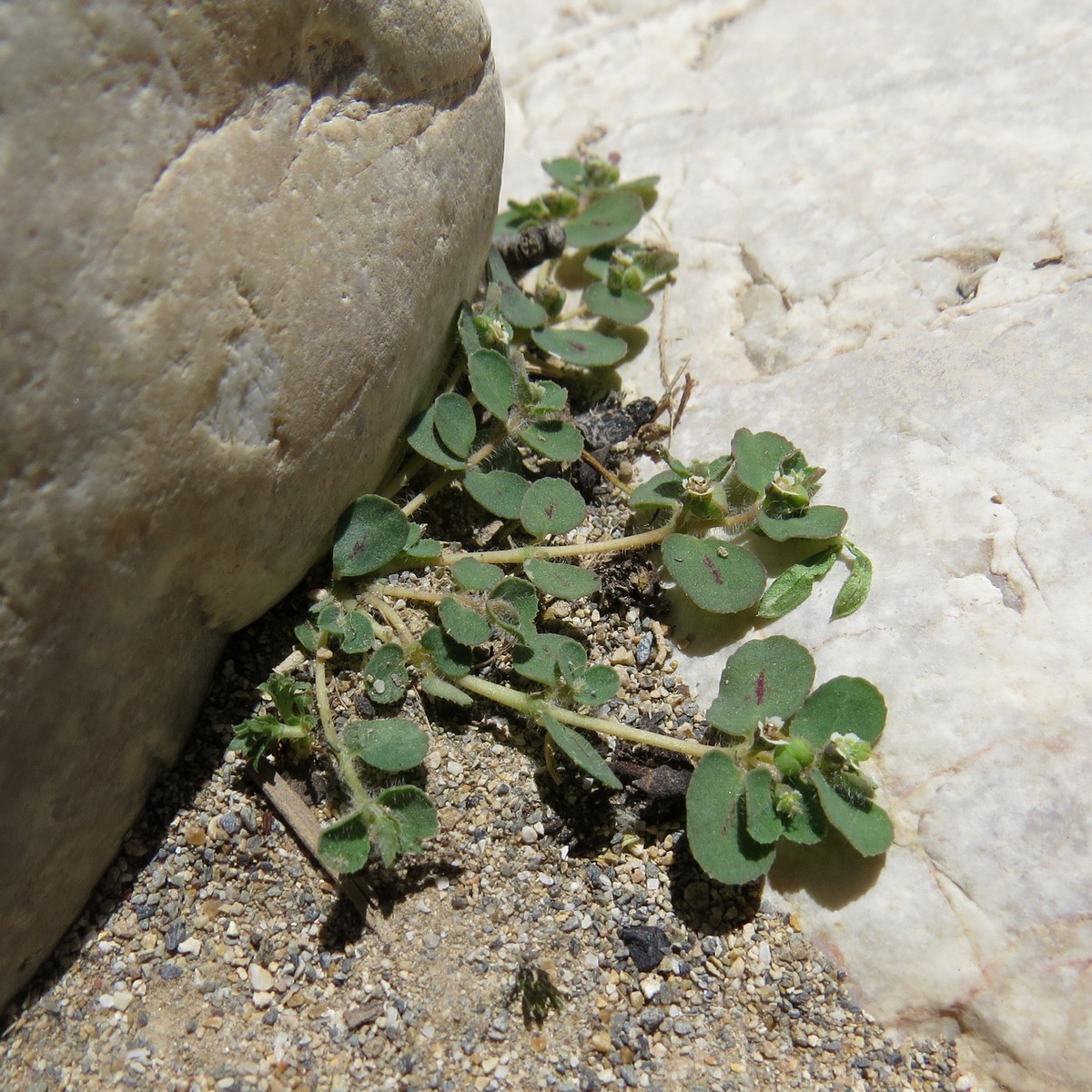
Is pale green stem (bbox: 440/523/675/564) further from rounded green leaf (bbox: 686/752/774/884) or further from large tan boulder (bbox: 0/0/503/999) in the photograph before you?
rounded green leaf (bbox: 686/752/774/884)

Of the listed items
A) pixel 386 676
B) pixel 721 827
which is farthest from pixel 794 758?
pixel 386 676

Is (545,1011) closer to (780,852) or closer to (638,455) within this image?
(780,852)

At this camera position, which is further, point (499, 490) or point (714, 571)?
point (499, 490)

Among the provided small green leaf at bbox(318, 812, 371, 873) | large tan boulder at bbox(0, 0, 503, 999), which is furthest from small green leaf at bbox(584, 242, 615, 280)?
small green leaf at bbox(318, 812, 371, 873)

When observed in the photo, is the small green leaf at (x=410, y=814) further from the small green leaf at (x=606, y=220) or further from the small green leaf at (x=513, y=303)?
the small green leaf at (x=606, y=220)

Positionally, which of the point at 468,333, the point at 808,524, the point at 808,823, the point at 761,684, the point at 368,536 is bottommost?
the point at 808,823

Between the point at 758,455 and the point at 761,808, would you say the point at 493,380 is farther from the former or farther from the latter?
the point at 761,808

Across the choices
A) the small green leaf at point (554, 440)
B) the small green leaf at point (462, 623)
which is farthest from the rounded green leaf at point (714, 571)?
the small green leaf at point (462, 623)
